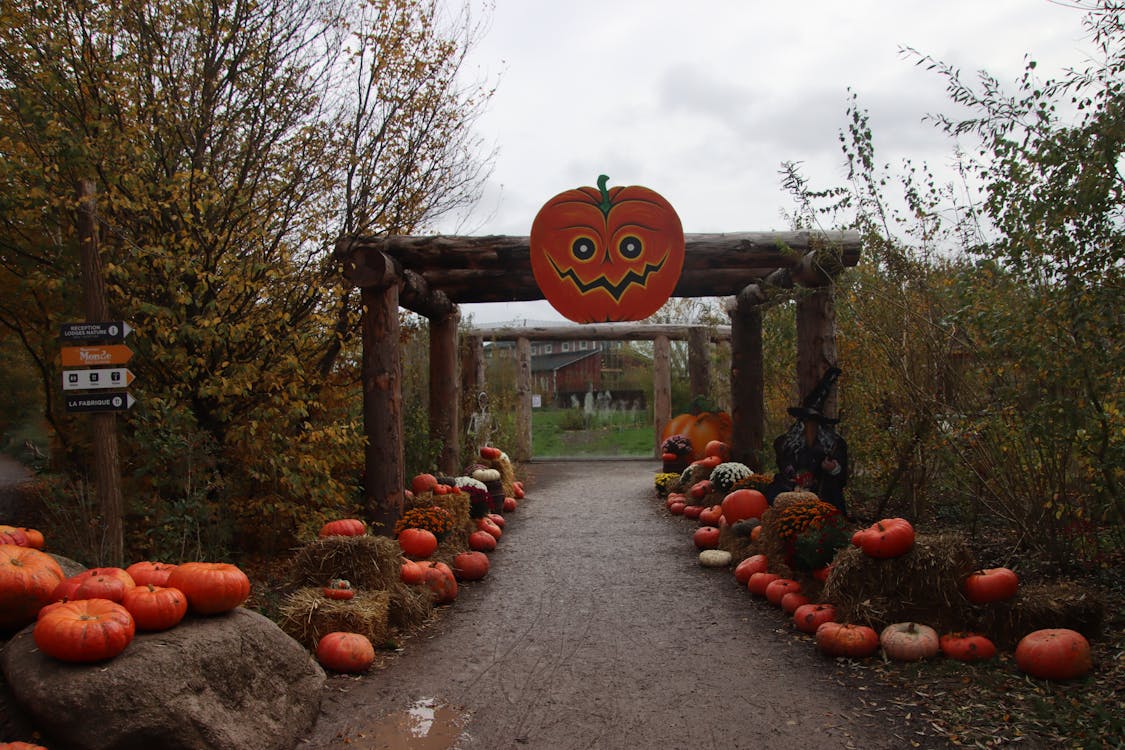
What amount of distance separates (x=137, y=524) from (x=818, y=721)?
16.2 ft

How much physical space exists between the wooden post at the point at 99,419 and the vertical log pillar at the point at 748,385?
7.54 meters

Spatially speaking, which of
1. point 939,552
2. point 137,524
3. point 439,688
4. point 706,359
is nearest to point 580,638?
point 439,688

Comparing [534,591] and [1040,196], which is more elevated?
[1040,196]

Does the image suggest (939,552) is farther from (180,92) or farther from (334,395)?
(180,92)

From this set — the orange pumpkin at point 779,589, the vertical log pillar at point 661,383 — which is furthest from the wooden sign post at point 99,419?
the vertical log pillar at point 661,383

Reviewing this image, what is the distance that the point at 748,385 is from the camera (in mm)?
10656

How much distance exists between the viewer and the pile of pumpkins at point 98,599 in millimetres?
3104

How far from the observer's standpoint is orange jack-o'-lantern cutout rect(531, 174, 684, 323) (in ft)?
25.4

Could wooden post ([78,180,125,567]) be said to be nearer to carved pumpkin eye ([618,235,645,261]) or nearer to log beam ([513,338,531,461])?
carved pumpkin eye ([618,235,645,261])

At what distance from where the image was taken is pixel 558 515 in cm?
1027

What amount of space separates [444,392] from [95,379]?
19.7ft

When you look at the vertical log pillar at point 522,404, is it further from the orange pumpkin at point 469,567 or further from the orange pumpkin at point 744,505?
the orange pumpkin at point 469,567

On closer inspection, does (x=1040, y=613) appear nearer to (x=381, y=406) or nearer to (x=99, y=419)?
(x=381, y=406)

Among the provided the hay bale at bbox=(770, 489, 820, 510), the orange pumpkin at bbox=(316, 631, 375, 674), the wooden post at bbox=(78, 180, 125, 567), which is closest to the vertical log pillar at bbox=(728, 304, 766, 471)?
the hay bale at bbox=(770, 489, 820, 510)
